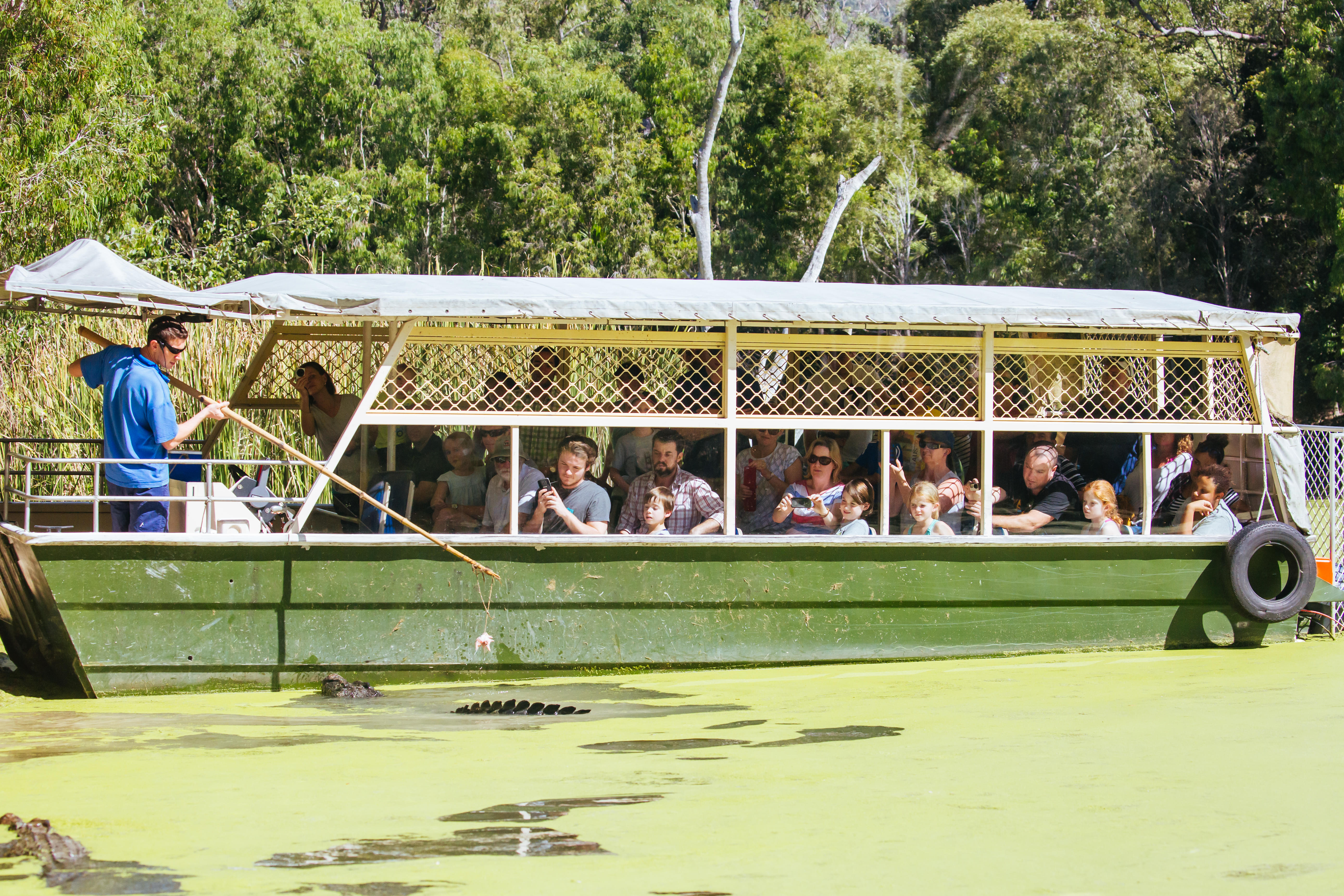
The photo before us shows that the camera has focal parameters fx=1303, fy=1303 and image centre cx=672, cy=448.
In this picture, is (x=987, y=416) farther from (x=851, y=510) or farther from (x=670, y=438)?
(x=670, y=438)

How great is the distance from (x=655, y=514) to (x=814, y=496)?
1.02 metres

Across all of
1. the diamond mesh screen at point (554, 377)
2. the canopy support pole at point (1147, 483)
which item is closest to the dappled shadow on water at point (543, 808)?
the diamond mesh screen at point (554, 377)

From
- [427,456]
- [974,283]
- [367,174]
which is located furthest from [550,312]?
[974,283]

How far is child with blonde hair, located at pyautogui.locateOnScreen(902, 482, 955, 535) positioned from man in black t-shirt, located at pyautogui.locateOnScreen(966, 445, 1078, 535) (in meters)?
0.26

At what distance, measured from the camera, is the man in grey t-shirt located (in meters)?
7.51

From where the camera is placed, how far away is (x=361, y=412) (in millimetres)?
7168

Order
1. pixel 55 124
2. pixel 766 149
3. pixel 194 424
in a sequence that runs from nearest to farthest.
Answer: pixel 194 424, pixel 55 124, pixel 766 149

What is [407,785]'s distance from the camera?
16.1 feet

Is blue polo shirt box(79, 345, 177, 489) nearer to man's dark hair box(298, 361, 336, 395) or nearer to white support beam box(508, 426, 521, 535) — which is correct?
man's dark hair box(298, 361, 336, 395)

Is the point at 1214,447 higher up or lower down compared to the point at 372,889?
higher up

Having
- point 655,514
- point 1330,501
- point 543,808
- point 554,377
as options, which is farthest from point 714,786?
point 1330,501

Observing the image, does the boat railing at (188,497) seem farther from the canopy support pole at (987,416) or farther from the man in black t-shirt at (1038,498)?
the man in black t-shirt at (1038,498)

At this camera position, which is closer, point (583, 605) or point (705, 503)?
point (583, 605)

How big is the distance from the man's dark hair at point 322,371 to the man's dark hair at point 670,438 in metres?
2.09
